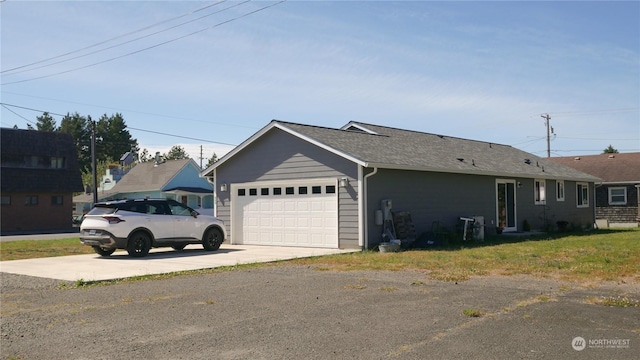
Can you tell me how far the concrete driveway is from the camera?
42.9ft

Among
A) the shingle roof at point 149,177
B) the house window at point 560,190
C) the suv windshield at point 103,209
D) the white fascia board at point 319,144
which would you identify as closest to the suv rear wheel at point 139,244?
the suv windshield at point 103,209

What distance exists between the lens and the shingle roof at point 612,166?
121 feet

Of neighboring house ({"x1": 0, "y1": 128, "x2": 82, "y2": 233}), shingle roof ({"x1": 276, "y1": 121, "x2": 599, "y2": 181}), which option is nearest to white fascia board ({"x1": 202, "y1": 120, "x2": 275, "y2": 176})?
shingle roof ({"x1": 276, "y1": 121, "x2": 599, "y2": 181})

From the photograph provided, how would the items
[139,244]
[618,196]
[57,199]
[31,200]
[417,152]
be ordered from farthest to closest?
[57,199]
[31,200]
[618,196]
[417,152]
[139,244]

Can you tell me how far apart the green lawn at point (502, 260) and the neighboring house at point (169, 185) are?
26.0 m

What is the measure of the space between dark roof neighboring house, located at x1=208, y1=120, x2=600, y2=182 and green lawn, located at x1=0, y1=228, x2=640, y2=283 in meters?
3.01

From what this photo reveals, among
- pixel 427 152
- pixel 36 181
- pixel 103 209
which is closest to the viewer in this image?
pixel 103 209

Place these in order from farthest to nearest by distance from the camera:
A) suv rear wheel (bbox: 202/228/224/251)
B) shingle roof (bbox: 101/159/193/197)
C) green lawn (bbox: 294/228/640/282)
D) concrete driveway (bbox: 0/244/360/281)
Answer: shingle roof (bbox: 101/159/193/197) < suv rear wheel (bbox: 202/228/224/251) < concrete driveway (bbox: 0/244/360/281) < green lawn (bbox: 294/228/640/282)

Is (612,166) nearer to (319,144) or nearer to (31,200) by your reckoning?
(319,144)

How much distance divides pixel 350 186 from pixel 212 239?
4.60m

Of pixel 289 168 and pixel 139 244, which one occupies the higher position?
pixel 289 168

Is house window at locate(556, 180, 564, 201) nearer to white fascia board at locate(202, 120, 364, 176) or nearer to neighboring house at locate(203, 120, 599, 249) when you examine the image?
neighboring house at locate(203, 120, 599, 249)

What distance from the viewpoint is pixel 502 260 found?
13.9m

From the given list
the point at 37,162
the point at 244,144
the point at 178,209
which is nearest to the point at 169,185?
the point at 37,162
